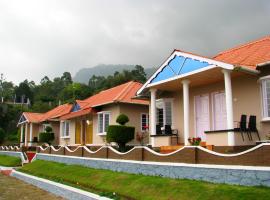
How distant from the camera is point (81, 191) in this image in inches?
526

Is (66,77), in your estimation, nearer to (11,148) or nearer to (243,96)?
(11,148)

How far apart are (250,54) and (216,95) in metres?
2.37

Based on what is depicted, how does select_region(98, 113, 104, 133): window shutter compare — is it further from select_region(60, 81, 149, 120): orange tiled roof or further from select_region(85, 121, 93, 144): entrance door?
select_region(85, 121, 93, 144): entrance door

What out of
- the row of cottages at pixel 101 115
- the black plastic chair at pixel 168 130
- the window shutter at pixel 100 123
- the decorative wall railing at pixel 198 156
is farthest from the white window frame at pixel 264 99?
the window shutter at pixel 100 123

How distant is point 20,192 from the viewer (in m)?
16.5

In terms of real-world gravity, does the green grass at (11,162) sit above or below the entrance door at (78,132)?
below

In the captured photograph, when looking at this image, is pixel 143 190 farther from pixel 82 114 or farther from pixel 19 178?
pixel 82 114

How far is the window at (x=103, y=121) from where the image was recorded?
24636 millimetres

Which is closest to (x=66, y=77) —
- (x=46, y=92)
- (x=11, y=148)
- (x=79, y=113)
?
(x=46, y=92)

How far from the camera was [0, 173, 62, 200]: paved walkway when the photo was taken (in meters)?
15.0

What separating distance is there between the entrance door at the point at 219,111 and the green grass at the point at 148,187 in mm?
4665

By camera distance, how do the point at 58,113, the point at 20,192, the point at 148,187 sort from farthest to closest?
the point at 58,113 < the point at 20,192 < the point at 148,187

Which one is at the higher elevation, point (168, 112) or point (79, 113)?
point (79, 113)

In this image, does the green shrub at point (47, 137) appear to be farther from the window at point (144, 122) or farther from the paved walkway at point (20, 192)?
the paved walkway at point (20, 192)
